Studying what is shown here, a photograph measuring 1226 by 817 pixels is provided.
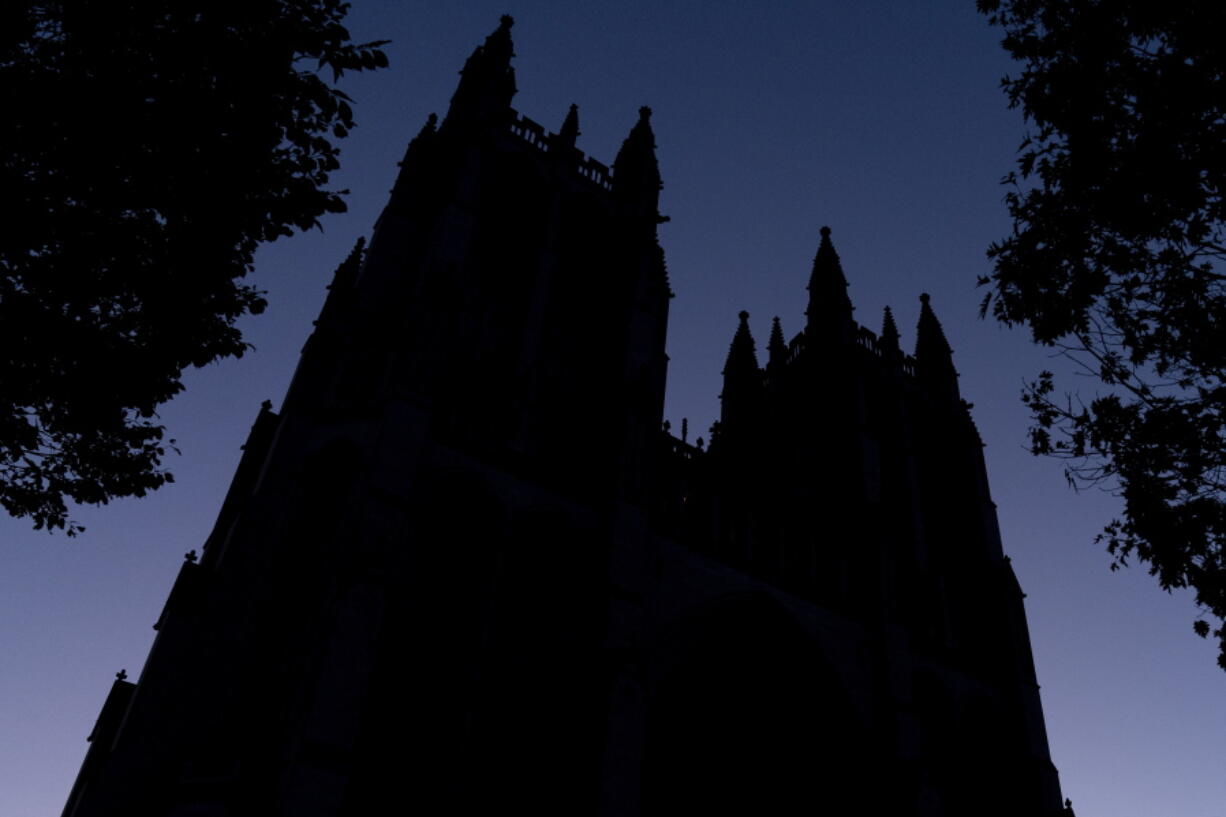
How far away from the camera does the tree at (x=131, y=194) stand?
8000 millimetres

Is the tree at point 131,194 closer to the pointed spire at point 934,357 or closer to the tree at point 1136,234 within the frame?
the tree at point 1136,234

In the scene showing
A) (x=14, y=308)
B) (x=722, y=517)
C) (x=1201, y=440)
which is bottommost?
(x=14, y=308)

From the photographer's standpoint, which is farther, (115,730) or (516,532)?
(516,532)

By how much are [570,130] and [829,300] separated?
1003 centimetres

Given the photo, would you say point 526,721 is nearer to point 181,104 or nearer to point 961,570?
point 181,104

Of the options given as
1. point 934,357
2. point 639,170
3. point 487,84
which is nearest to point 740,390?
point 934,357

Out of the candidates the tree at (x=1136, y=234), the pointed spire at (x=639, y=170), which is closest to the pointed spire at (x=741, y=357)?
the pointed spire at (x=639, y=170)

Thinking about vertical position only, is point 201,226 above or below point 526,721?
above

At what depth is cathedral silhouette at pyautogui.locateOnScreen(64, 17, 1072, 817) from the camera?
45.7 feet

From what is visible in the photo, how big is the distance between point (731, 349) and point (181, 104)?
82.5ft

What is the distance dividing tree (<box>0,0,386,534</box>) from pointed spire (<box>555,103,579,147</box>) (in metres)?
15.8

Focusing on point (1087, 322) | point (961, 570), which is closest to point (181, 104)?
point (1087, 322)

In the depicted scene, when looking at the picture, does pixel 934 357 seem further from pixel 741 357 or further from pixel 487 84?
pixel 487 84

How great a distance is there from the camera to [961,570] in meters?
25.8
